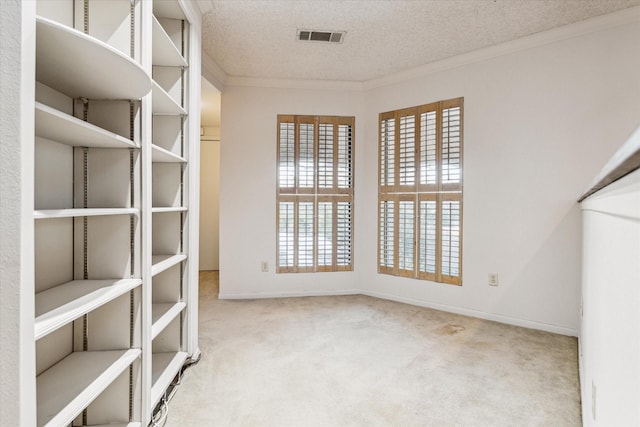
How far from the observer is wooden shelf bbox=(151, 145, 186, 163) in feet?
5.87

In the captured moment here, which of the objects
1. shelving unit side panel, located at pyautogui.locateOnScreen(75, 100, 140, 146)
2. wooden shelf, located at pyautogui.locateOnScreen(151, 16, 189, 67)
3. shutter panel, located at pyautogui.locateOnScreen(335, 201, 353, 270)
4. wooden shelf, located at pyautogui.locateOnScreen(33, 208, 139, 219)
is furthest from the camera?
shutter panel, located at pyautogui.locateOnScreen(335, 201, 353, 270)

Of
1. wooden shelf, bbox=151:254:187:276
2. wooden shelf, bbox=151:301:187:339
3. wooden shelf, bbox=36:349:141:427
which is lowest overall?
wooden shelf, bbox=36:349:141:427

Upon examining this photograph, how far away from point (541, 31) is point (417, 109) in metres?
1.20

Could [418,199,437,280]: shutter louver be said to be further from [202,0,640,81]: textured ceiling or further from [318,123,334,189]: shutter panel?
[202,0,640,81]: textured ceiling

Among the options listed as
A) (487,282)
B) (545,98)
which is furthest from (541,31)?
(487,282)

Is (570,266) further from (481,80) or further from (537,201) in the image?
(481,80)

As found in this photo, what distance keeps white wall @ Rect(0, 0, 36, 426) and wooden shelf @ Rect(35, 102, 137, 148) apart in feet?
0.31

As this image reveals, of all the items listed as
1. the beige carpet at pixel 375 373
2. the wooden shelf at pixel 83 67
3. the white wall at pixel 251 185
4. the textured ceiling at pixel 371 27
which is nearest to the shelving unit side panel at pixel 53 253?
the wooden shelf at pixel 83 67

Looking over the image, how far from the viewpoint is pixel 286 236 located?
13.4 ft

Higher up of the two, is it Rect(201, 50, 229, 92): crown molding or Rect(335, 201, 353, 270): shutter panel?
Rect(201, 50, 229, 92): crown molding

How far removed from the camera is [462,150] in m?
3.42

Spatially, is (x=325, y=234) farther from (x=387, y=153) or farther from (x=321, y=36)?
(x=321, y=36)

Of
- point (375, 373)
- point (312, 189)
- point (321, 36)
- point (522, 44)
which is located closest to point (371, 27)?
point (321, 36)

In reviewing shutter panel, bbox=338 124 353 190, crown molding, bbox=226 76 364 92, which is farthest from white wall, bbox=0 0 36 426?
shutter panel, bbox=338 124 353 190
